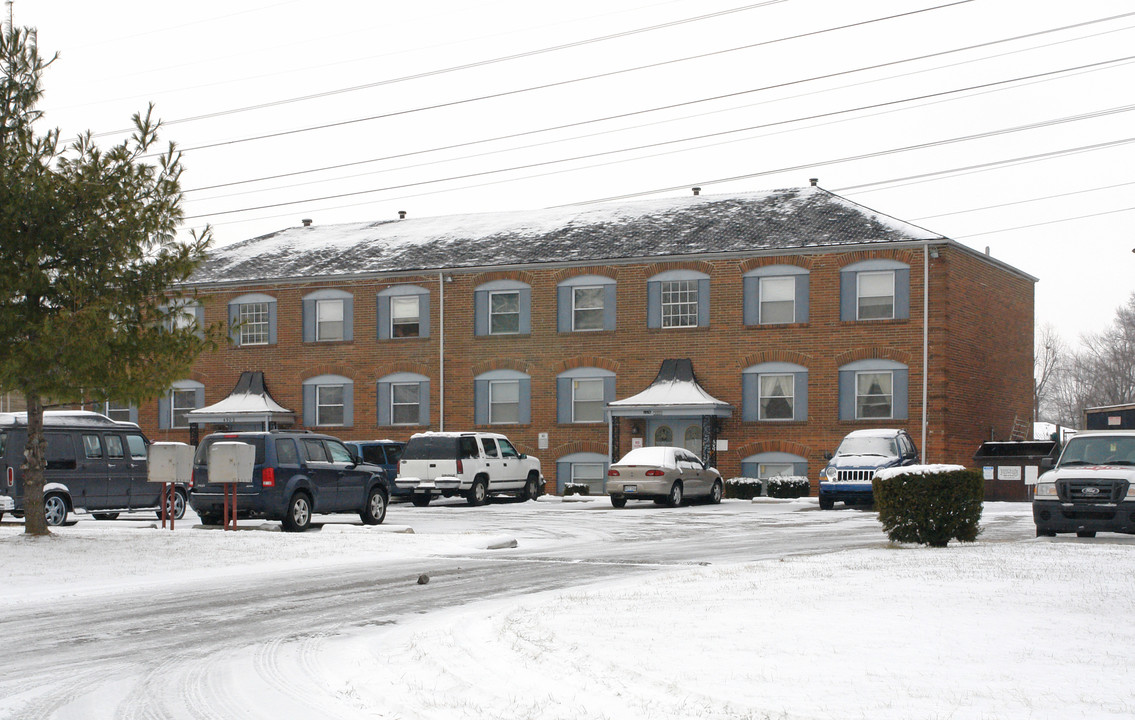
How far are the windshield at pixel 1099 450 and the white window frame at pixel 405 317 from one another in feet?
92.8

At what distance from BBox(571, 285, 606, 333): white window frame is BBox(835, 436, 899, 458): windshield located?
1238 cm

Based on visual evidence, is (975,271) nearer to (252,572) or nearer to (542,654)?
(252,572)

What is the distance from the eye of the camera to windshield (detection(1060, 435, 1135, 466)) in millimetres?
21172

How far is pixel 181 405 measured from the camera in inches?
1984

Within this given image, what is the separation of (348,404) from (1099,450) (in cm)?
3070

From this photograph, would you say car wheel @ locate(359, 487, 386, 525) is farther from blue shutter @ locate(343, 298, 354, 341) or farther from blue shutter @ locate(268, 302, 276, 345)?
blue shutter @ locate(268, 302, 276, 345)

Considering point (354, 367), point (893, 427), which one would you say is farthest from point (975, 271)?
point (354, 367)

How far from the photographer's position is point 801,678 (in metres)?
8.18

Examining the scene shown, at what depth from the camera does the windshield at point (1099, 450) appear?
21172 mm

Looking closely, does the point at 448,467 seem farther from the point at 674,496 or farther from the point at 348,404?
the point at 348,404

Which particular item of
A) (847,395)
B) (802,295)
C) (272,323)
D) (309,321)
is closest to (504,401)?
(309,321)

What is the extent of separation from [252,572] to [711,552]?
266 inches

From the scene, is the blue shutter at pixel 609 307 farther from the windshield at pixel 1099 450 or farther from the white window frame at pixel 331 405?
the windshield at pixel 1099 450

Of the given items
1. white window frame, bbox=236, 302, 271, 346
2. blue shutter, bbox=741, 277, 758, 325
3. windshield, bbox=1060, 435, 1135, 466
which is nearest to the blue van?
blue shutter, bbox=741, 277, 758, 325
